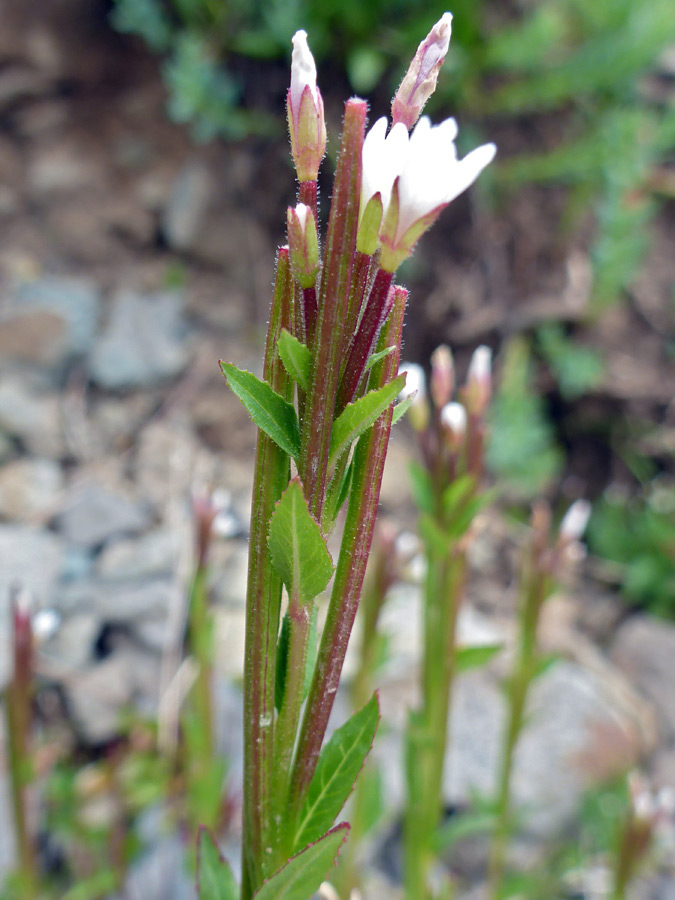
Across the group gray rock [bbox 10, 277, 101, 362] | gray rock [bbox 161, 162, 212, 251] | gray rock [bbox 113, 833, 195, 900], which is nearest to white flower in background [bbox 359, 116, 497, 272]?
gray rock [bbox 113, 833, 195, 900]

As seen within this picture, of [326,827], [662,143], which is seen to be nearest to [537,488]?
[662,143]

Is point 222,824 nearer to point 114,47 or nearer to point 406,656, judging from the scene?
point 406,656

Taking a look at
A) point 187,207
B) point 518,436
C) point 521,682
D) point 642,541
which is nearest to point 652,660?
point 642,541

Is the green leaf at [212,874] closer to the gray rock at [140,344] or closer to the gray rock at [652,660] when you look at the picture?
the gray rock at [652,660]

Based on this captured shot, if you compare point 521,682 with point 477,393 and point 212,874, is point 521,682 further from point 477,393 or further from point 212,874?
point 212,874

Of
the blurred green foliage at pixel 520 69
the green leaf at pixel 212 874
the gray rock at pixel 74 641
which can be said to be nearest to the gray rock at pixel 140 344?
the blurred green foliage at pixel 520 69
